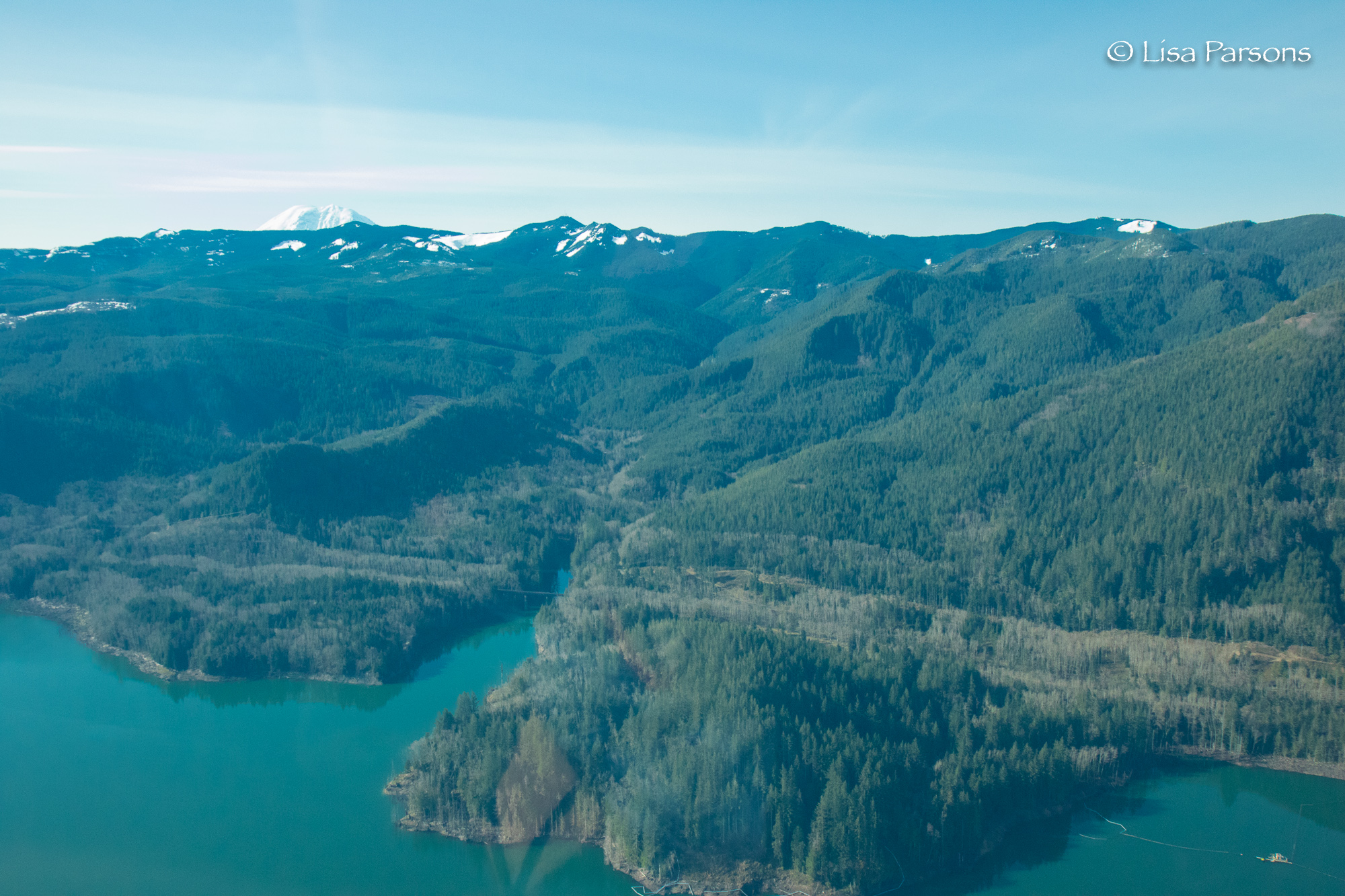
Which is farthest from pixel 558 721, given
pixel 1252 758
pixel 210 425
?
pixel 210 425

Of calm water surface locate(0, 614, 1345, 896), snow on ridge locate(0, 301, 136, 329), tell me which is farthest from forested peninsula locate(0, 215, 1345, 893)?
calm water surface locate(0, 614, 1345, 896)

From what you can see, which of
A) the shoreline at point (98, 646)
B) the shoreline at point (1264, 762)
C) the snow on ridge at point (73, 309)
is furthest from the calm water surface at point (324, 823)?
the snow on ridge at point (73, 309)

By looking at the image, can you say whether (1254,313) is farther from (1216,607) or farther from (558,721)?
(558,721)

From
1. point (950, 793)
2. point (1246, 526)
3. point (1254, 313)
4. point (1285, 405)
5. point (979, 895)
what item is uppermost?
point (1254, 313)

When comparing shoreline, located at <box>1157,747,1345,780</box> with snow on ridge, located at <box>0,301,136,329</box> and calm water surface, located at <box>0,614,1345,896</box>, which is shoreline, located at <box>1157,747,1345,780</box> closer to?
calm water surface, located at <box>0,614,1345,896</box>

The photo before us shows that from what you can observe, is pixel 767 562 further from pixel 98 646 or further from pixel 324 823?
pixel 98 646

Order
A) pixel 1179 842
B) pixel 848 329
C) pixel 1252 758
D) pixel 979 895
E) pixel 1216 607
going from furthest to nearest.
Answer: pixel 848 329, pixel 1216 607, pixel 1252 758, pixel 1179 842, pixel 979 895

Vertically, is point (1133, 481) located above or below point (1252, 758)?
above

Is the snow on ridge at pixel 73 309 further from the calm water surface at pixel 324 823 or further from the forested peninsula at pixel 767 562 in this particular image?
the calm water surface at pixel 324 823
